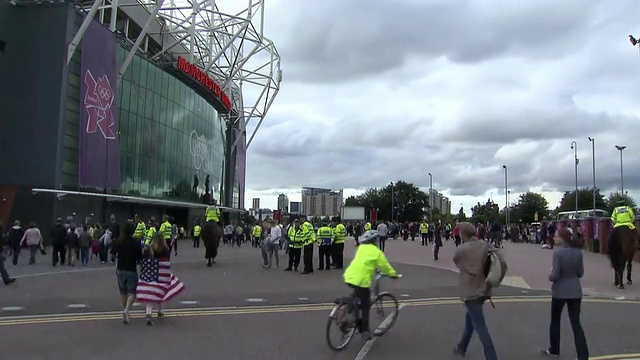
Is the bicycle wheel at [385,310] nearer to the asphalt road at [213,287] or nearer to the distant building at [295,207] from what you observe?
the asphalt road at [213,287]

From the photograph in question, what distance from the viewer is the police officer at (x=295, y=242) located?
57.6ft

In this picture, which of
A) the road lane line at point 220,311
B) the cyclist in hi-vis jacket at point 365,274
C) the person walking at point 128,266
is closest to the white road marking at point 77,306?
the road lane line at point 220,311

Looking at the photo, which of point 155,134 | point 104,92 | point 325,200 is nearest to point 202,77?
point 155,134

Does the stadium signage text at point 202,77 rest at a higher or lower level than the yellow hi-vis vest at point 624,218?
higher

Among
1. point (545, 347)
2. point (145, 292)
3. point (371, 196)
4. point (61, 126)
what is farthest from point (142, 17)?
point (371, 196)

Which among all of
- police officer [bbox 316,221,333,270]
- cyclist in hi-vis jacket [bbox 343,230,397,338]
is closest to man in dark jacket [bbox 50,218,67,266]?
police officer [bbox 316,221,333,270]

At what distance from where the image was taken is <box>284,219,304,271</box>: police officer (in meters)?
17.6

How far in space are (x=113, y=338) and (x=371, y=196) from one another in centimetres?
11913

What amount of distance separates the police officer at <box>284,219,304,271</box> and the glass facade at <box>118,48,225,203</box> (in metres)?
21.0

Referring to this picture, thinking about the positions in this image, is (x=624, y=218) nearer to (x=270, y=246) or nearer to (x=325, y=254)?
(x=325, y=254)

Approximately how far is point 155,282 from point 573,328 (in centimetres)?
618

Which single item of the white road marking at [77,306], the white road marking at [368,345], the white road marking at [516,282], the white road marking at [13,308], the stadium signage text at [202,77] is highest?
the stadium signage text at [202,77]

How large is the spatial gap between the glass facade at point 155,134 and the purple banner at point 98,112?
48 cm

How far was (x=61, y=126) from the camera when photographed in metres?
29.0
